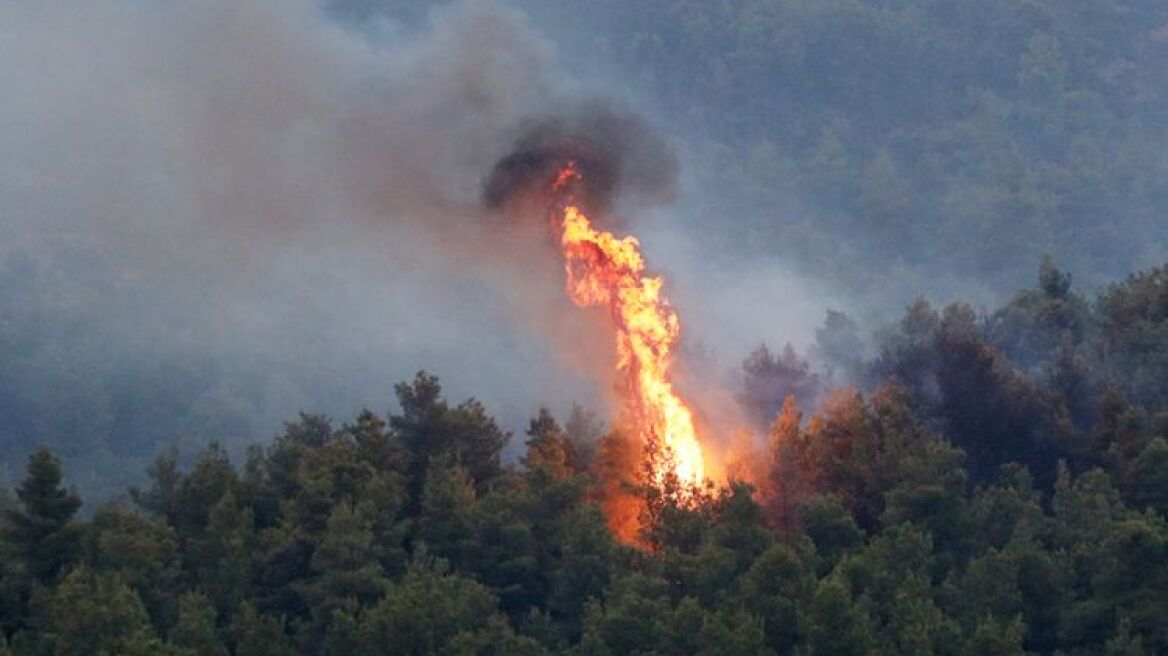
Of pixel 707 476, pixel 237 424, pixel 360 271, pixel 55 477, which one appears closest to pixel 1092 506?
pixel 707 476

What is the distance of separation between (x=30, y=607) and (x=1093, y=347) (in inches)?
1511

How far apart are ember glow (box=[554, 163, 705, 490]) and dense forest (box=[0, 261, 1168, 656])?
1.09 m

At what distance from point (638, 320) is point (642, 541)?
5432 mm

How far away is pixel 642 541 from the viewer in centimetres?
6512

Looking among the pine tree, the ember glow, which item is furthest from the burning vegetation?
the pine tree

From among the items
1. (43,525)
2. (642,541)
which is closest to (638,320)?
(642,541)

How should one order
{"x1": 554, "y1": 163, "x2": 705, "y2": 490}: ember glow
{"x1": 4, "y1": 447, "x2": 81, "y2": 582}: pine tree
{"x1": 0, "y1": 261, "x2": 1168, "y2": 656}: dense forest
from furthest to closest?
{"x1": 554, "y1": 163, "x2": 705, "y2": 490}: ember glow, {"x1": 4, "y1": 447, "x2": 81, "y2": 582}: pine tree, {"x1": 0, "y1": 261, "x2": 1168, "y2": 656}: dense forest

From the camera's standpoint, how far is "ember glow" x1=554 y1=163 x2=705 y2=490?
6525 cm

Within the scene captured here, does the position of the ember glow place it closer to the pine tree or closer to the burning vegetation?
Answer: the burning vegetation

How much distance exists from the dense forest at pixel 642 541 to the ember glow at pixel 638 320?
1.09 m

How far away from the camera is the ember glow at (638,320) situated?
65.2 m

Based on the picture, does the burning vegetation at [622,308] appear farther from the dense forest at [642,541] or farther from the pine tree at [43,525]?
the pine tree at [43,525]

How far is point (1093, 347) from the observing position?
83.5 meters

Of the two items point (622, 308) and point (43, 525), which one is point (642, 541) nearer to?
point (622, 308)
